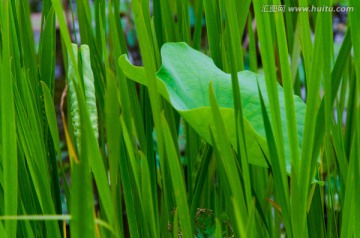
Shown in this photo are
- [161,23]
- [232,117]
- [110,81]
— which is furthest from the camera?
[161,23]

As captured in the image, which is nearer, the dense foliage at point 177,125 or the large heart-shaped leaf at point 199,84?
the dense foliage at point 177,125

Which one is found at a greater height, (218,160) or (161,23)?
(161,23)

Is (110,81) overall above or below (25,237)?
above

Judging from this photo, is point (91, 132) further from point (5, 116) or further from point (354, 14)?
point (354, 14)

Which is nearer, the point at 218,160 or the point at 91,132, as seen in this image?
the point at 91,132

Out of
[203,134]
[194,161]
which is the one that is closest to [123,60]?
[203,134]

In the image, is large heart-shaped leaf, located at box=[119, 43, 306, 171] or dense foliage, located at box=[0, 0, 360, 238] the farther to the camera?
large heart-shaped leaf, located at box=[119, 43, 306, 171]

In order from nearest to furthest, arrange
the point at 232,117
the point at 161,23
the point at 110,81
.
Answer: the point at 110,81 < the point at 232,117 < the point at 161,23

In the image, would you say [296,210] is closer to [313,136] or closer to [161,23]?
[313,136]

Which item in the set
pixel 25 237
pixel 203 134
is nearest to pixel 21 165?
pixel 25 237
